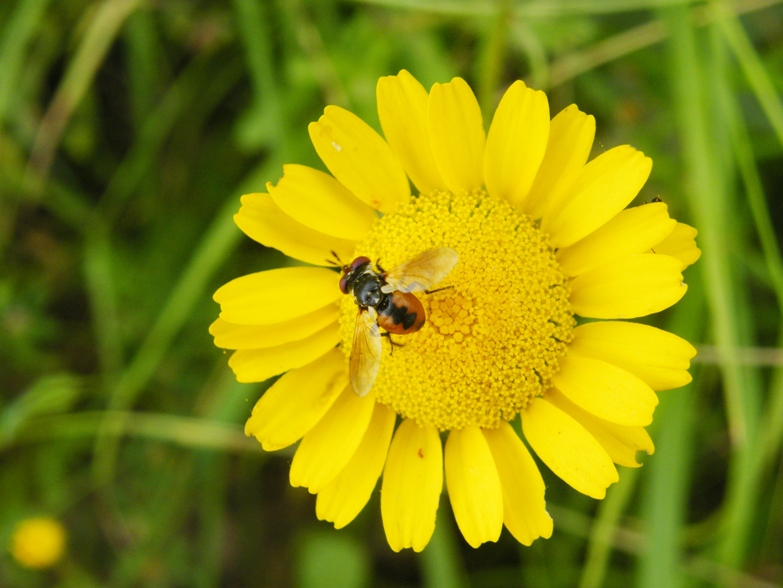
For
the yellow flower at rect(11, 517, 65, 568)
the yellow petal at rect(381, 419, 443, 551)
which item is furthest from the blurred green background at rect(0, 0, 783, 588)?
the yellow petal at rect(381, 419, 443, 551)

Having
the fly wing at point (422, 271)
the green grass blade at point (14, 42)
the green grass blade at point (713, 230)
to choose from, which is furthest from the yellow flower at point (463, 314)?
the green grass blade at point (14, 42)

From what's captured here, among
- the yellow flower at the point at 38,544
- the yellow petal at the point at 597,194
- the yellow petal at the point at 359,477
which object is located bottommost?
the yellow flower at the point at 38,544

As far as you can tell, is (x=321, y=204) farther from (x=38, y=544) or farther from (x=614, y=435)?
(x=38, y=544)

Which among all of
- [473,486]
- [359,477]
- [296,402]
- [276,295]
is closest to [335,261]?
[276,295]

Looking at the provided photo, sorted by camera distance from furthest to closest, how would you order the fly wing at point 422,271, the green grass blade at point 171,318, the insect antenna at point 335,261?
the green grass blade at point 171,318 < the insect antenna at point 335,261 < the fly wing at point 422,271

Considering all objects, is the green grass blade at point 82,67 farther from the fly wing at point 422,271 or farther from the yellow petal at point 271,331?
the fly wing at point 422,271

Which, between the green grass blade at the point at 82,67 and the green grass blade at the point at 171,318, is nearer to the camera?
the green grass blade at the point at 171,318

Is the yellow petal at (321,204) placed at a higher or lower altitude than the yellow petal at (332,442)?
higher

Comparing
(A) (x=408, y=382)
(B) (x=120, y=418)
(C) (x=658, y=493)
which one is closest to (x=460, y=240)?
(A) (x=408, y=382)

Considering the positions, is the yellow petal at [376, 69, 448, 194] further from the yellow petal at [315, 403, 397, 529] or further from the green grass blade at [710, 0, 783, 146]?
the green grass blade at [710, 0, 783, 146]

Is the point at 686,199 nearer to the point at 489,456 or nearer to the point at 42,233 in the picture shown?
the point at 489,456
